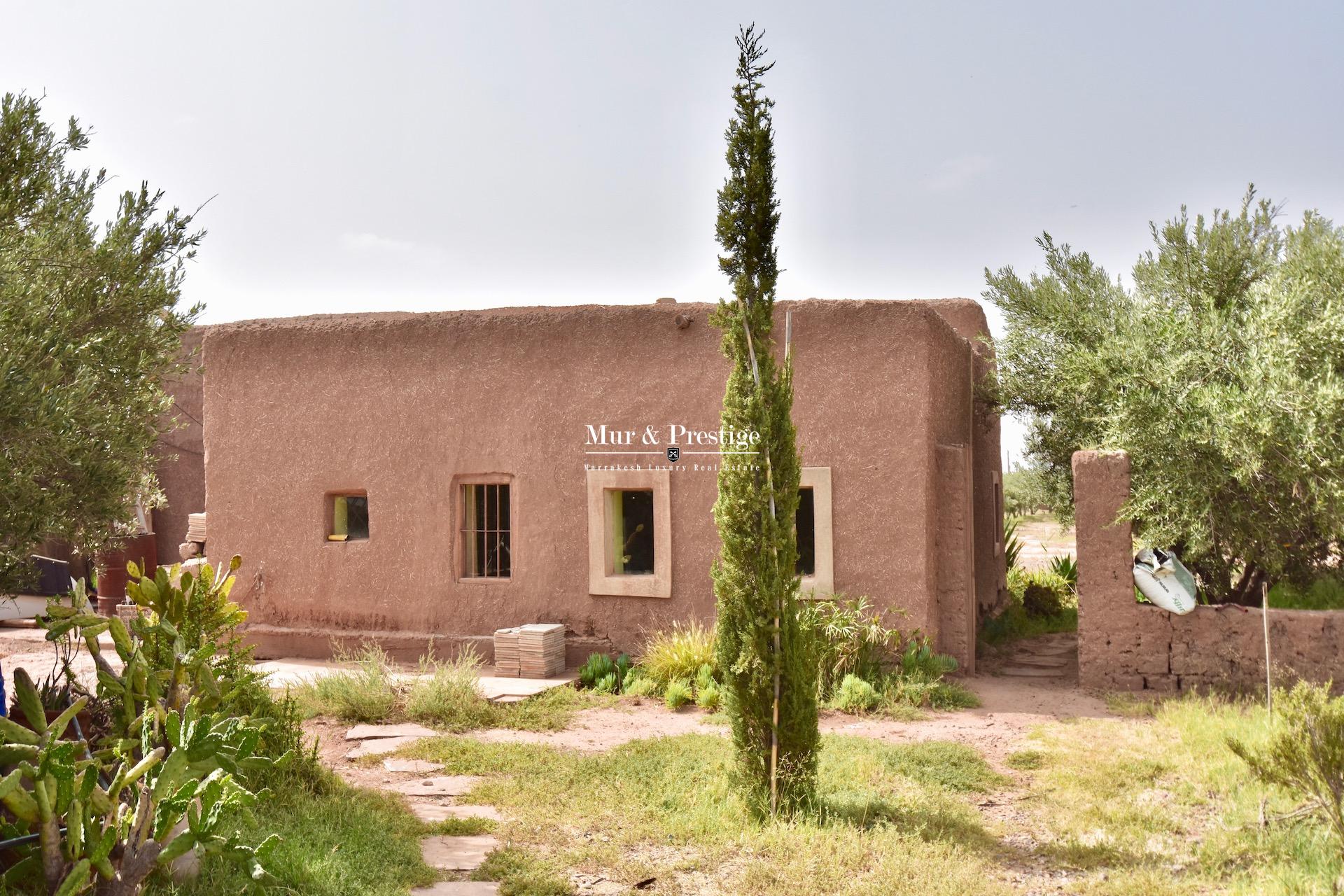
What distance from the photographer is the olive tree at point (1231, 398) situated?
846cm

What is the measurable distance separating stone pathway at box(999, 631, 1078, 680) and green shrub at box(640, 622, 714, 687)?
3100mm

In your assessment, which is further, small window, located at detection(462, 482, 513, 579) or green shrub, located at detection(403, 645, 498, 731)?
small window, located at detection(462, 482, 513, 579)

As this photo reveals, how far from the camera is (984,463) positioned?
1254cm

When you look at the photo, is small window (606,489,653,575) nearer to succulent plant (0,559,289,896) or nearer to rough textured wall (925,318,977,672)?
rough textured wall (925,318,977,672)

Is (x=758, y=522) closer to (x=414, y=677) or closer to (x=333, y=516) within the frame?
(x=414, y=677)

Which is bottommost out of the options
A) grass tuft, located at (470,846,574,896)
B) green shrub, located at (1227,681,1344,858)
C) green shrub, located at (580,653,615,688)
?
grass tuft, located at (470,846,574,896)

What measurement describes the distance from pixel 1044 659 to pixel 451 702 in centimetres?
619

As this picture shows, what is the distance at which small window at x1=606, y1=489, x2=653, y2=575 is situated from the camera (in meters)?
10.7

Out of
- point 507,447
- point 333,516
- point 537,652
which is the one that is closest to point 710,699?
point 537,652

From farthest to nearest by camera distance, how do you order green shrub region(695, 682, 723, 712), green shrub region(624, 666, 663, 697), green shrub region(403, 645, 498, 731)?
green shrub region(624, 666, 663, 697) → green shrub region(695, 682, 723, 712) → green shrub region(403, 645, 498, 731)

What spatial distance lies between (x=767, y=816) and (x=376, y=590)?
264 inches

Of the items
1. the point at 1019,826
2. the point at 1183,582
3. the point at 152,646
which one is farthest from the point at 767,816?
the point at 1183,582

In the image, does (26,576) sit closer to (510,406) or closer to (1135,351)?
(510,406)

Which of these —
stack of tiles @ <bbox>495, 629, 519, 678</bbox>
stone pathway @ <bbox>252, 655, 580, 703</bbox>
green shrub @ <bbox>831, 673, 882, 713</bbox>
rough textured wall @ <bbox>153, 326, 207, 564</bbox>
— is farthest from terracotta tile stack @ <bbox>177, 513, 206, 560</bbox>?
green shrub @ <bbox>831, 673, 882, 713</bbox>
